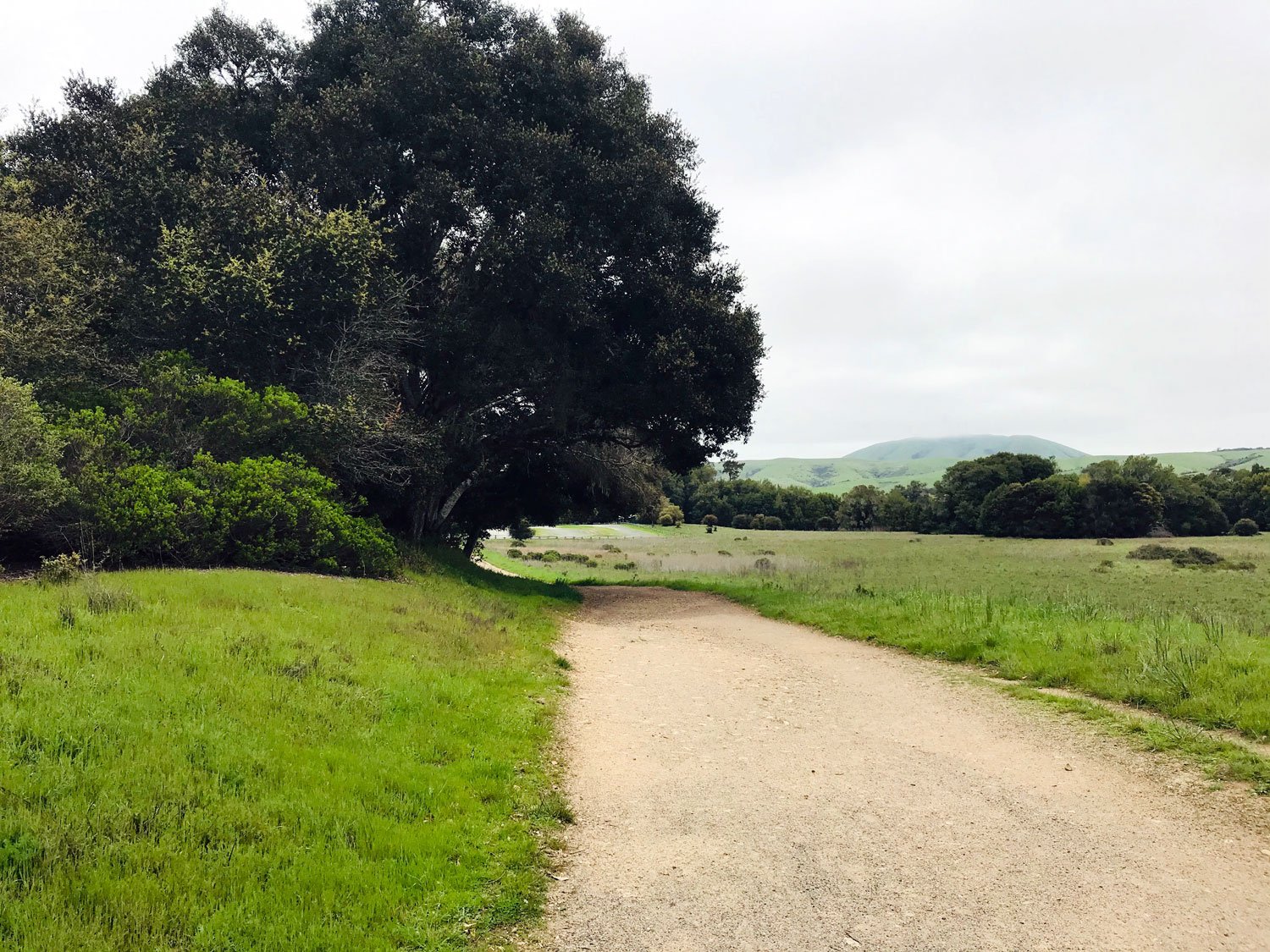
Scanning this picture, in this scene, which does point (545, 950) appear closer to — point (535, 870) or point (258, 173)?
point (535, 870)

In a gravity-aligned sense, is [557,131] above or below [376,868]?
above

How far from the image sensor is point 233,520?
1248 cm

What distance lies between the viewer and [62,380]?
1412cm

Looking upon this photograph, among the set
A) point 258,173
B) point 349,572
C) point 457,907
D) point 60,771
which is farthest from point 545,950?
point 258,173

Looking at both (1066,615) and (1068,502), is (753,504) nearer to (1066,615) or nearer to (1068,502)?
(1068,502)

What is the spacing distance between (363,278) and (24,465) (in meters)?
9.24

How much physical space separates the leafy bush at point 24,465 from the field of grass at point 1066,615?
1421cm

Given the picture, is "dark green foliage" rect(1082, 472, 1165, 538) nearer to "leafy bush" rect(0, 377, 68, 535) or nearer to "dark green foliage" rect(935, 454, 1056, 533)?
"dark green foliage" rect(935, 454, 1056, 533)

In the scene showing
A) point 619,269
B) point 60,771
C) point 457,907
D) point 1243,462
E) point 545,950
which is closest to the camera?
point 545,950

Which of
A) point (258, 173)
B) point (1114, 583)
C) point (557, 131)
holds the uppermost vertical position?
point (557, 131)

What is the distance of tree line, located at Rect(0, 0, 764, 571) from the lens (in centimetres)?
1421

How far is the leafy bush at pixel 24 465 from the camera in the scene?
9.91 metres

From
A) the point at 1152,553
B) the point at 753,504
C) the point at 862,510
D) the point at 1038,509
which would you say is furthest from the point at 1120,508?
the point at 753,504

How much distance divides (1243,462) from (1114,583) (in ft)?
754
